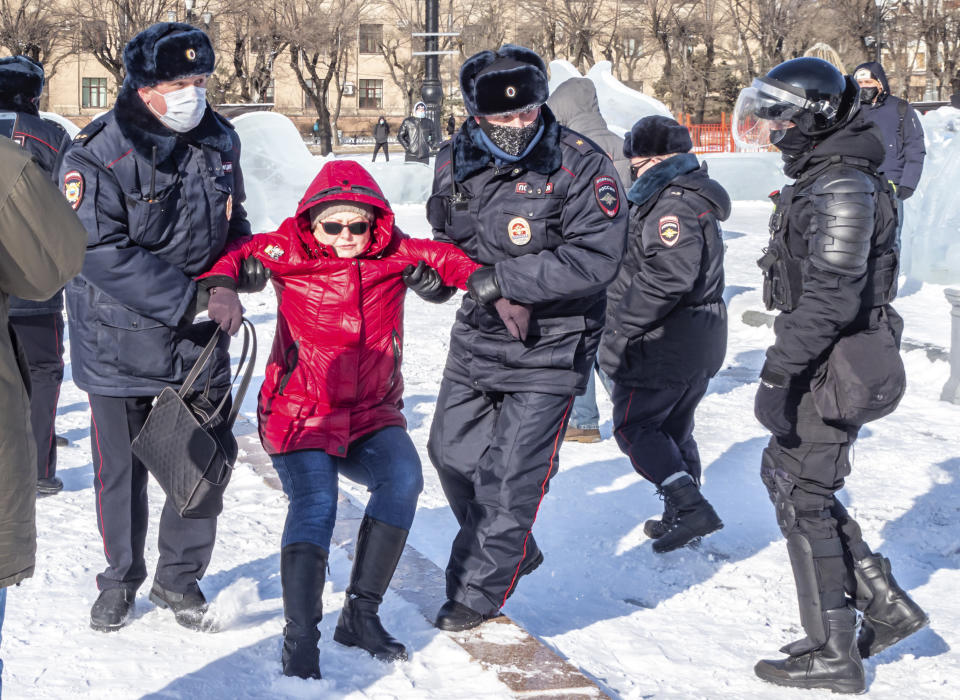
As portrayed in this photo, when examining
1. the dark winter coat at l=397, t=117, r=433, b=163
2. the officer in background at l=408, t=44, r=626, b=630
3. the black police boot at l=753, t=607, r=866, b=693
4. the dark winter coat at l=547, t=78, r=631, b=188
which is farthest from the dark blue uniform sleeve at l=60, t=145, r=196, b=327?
the dark winter coat at l=397, t=117, r=433, b=163

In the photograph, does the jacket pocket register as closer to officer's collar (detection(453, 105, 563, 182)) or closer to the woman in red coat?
the woman in red coat

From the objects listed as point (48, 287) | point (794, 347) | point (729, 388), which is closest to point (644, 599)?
point (794, 347)

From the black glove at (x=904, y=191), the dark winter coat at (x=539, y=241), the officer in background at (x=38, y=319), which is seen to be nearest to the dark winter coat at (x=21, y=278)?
the dark winter coat at (x=539, y=241)

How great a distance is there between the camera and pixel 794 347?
362cm

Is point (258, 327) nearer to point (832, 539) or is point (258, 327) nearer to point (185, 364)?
point (185, 364)

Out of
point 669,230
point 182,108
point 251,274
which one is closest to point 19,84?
point 182,108

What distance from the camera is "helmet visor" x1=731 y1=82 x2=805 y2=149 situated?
12.1 feet

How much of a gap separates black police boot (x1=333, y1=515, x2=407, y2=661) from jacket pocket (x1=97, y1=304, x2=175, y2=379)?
838 millimetres

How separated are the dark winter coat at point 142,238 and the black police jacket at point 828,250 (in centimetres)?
182

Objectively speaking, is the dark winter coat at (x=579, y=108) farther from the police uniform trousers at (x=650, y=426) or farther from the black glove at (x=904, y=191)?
the black glove at (x=904, y=191)

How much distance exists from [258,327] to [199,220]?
5.66m

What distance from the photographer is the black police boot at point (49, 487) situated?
516cm

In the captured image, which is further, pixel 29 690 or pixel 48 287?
pixel 29 690

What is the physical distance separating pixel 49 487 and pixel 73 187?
7.20 ft
